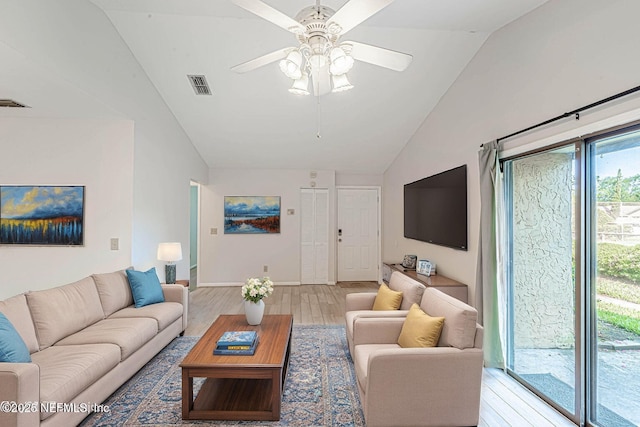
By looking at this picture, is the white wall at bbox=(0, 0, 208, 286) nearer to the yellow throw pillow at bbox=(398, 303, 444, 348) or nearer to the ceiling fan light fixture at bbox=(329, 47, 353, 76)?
the ceiling fan light fixture at bbox=(329, 47, 353, 76)

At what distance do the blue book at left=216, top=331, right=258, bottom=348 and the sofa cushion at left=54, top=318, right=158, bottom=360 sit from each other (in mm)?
804

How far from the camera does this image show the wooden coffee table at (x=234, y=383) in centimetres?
229

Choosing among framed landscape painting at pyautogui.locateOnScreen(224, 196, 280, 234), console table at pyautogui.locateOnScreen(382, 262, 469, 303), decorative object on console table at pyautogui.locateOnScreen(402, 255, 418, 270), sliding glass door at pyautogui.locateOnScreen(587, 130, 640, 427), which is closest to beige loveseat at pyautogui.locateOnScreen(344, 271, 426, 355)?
console table at pyautogui.locateOnScreen(382, 262, 469, 303)

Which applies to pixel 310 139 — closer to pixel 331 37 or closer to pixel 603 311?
pixel 331 37

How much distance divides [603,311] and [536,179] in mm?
1134

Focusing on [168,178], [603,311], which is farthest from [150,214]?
[603,311]

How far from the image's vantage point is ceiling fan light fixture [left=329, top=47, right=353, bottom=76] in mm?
1943

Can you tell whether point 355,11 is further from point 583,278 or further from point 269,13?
point 583,278

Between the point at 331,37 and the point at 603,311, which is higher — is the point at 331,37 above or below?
above

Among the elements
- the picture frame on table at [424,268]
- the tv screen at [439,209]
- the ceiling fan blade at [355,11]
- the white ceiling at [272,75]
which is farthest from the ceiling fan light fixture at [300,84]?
the picture frame on table at [424,268]

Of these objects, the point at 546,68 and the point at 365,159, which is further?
the point at 365,159

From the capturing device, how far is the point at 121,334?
9.16 feet

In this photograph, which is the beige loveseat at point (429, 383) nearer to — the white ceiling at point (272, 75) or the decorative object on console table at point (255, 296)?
the decorative object on console table at point (255, 296)

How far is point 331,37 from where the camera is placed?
6.45 ft
